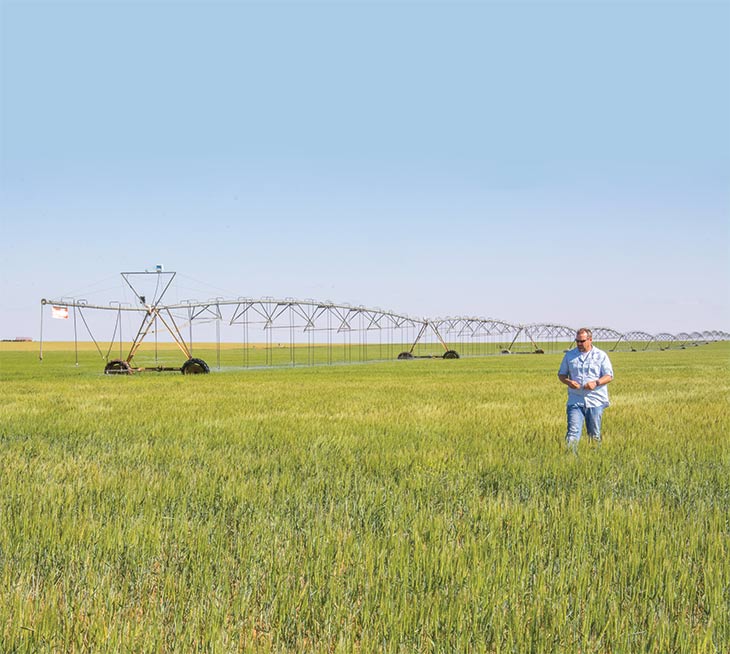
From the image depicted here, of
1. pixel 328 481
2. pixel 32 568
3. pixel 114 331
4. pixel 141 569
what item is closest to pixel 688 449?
pixel 328 481

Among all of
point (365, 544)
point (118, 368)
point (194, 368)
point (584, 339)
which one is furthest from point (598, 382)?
point (118, 368)

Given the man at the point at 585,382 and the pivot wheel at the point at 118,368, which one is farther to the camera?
the pivot wheel at the point at 118,368

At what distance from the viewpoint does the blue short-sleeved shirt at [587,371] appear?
1000 cm

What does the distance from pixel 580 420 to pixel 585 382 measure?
67 cm

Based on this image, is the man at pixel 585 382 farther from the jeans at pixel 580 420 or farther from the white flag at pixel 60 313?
the white flag at pixel 60 313

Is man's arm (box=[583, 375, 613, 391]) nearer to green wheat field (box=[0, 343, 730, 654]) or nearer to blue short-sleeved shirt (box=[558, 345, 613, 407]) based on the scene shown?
blue short-sleeved shirt (box=[558, 345, 613, 407])

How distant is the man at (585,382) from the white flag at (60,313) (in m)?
33.9

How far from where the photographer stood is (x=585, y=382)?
10008mm

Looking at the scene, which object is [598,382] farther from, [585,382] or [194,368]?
[194,368]

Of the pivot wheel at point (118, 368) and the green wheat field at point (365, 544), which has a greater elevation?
the pivot wheel at point (118, 368)

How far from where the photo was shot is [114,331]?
3953 cm

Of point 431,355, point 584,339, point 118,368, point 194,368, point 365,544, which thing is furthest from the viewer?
point 431,355

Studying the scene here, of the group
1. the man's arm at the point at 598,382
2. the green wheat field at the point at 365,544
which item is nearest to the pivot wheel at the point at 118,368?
the green wheat field at the point at 365,544

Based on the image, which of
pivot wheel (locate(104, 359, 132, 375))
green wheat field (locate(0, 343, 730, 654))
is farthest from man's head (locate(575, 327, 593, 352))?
pivot wheel (locate(104, 359, 132, 375))
